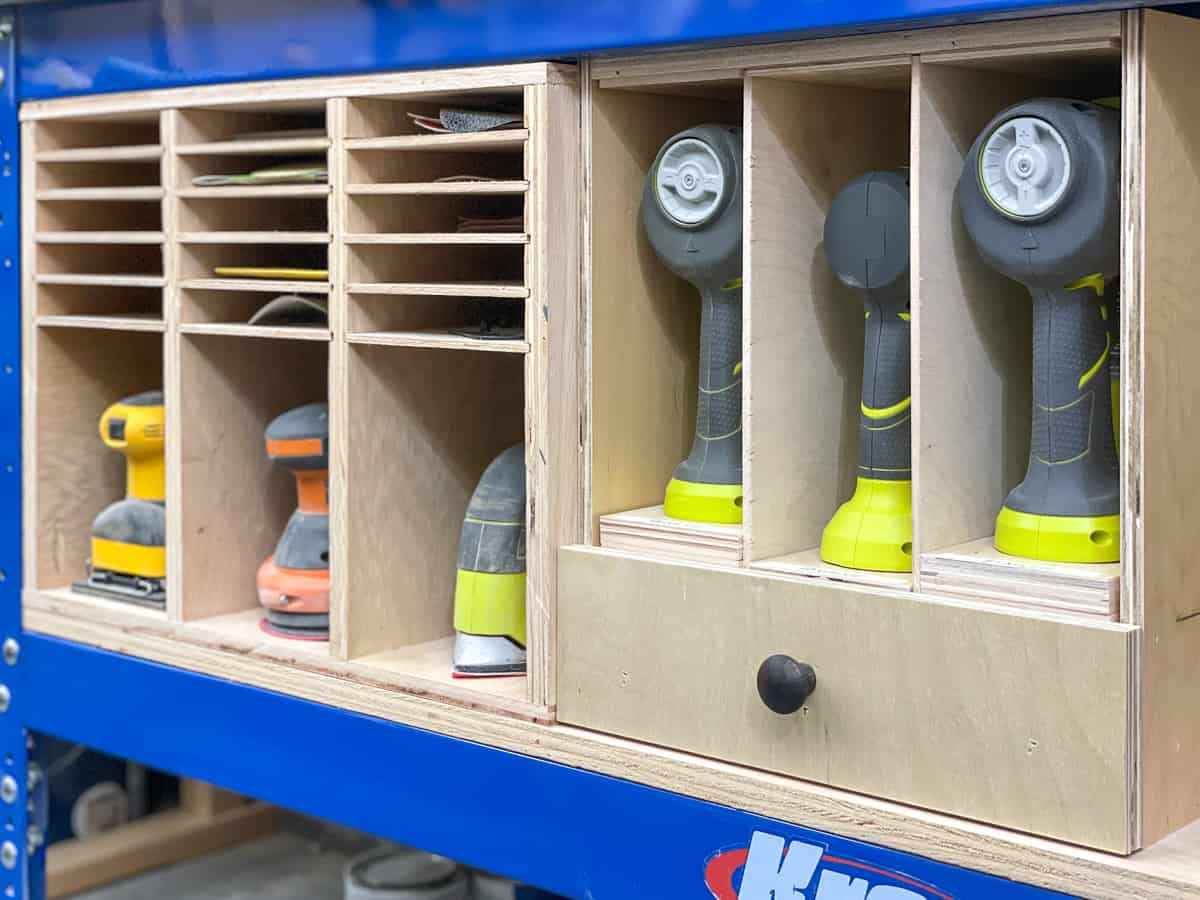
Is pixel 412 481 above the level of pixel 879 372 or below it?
below

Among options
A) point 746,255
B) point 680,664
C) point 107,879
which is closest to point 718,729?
point 680,664

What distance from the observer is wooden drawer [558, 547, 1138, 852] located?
3.60ft

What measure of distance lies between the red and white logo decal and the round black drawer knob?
12 centimetres

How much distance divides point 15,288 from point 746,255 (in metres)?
1.01

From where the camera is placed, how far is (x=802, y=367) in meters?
1.34

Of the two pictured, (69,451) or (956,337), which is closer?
(956,337)

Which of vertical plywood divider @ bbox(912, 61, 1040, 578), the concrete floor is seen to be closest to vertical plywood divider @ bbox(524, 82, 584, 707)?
vertical plywood divider @ bbox(912, 61, 1040, 578)

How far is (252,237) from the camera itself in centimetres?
162

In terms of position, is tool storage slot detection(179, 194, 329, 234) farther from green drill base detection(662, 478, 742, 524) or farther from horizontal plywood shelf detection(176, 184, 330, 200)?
green drill base detection(662, 478, 742, 524)

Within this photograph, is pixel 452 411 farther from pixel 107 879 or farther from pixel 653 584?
pixel 107 879

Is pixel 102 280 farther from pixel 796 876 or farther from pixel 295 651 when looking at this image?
pixel 796 876

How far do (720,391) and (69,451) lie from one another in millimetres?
928

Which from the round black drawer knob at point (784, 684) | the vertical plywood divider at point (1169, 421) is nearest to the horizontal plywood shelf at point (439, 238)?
the round black drawer knob at point (784, 684)

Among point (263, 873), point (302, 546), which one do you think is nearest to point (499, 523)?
point (302, 546)
